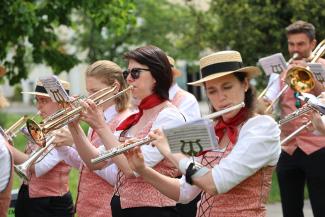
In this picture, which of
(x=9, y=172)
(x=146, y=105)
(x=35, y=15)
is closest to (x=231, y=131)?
(x=146, y=105)

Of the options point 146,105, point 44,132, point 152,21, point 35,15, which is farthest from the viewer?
point 152,21

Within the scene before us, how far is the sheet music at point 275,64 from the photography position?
260 inches

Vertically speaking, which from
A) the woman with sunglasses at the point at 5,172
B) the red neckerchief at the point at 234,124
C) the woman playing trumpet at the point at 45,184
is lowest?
the woman playing trumpet at the point at 45,184

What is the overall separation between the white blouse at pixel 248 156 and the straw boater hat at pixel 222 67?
1.06 feet

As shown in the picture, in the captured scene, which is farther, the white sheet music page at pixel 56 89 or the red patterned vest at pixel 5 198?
the white sheet music page at pixel 56 89

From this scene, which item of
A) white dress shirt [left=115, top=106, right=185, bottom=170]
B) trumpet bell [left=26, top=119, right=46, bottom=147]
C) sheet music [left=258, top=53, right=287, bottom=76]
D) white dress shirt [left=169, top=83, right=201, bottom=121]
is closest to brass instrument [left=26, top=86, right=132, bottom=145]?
trumpet bell [left=26, top=119, right=46, bottom=147]

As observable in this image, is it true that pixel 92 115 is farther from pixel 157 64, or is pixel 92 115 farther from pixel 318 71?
pixel 318 71

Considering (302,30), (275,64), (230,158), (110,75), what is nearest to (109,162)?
(110,75)

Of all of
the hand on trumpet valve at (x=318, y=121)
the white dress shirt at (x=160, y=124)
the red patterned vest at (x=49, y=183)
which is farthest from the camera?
the red patterned vest at (x=49, y=183)

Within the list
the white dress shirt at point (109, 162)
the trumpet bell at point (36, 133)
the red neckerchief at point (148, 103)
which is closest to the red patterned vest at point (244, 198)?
the red neckerchief at point (148, 103)

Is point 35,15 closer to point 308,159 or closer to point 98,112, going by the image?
point 308,159

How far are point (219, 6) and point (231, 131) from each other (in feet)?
28.9

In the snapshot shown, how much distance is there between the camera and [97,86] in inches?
203

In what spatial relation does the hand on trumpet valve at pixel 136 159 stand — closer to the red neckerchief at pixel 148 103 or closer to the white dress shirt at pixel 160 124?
the white dress shirt at pixel 160 124
